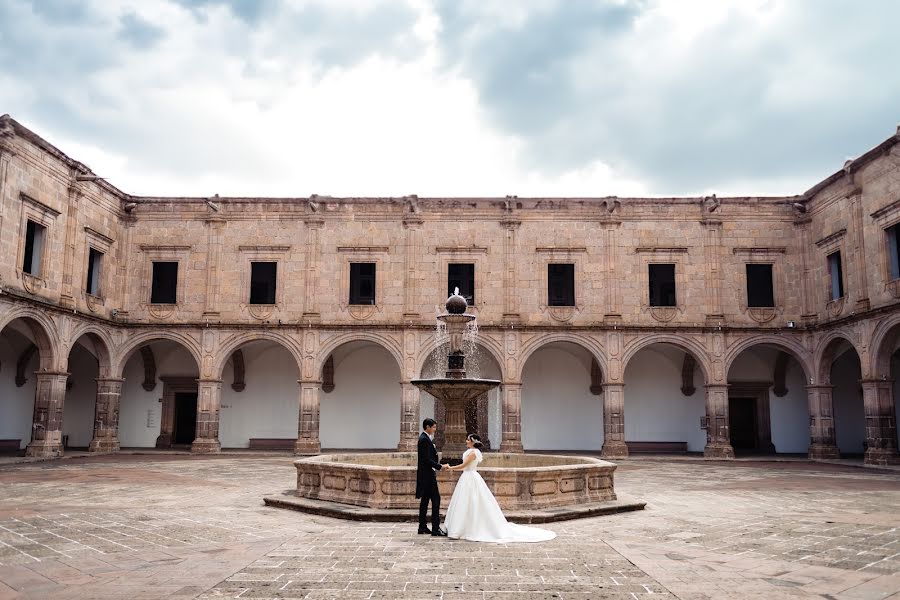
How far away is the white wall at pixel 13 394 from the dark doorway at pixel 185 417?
4047 mm

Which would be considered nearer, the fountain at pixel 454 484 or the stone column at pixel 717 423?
the fountain at pixel 454 484

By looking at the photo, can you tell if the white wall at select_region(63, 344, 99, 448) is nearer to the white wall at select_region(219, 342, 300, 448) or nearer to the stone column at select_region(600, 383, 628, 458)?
the white wall at select_region(219, 342, 300, 448)

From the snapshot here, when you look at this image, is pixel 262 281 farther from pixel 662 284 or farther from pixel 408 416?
pixel 662 284

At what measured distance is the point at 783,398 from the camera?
21.7 m

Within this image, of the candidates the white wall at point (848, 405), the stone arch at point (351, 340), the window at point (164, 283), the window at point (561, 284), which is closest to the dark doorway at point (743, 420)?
the white wall at point (848, 405)

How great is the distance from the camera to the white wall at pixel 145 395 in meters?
21.8

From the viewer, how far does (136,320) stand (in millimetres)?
20297

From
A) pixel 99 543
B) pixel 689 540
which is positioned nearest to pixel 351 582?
pixel 99 543

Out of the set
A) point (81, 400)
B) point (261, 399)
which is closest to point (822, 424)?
point (261, 399)

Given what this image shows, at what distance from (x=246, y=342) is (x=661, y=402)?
41.4 feet

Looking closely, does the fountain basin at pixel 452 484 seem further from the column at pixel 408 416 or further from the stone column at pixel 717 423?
the stone column at pixel 717 423

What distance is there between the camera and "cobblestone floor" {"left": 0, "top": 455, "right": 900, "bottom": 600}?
509 cm

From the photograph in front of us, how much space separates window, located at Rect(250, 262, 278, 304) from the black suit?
561 inches

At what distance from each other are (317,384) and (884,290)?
14520mm
